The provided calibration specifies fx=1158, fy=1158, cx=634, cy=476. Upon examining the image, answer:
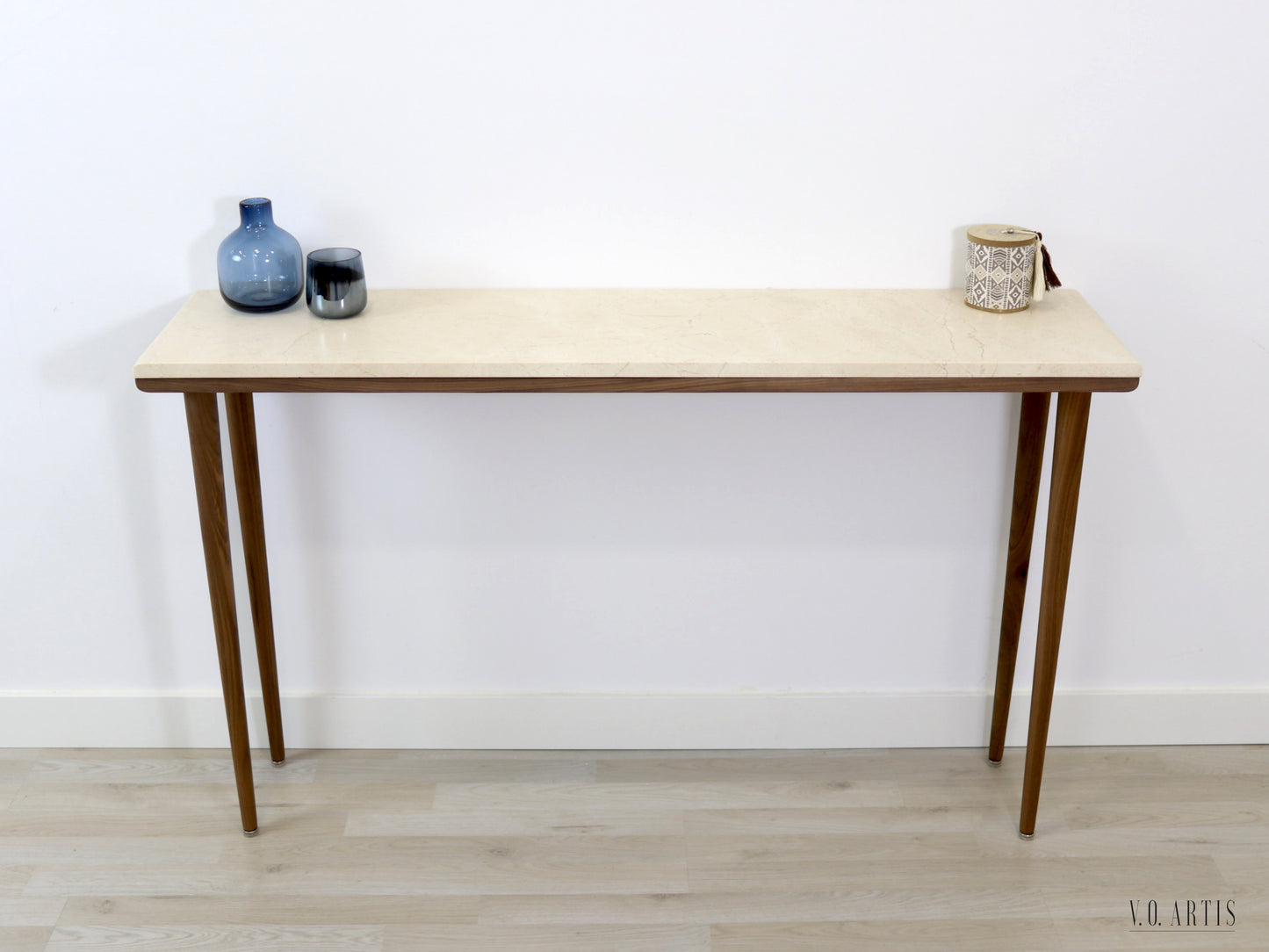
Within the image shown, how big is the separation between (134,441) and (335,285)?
0.60m

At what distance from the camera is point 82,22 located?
1.94 m

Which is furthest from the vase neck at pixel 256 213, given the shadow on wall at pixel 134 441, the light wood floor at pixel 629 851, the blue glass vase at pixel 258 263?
the light wood floor at pixel 629 851

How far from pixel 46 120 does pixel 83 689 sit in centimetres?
115

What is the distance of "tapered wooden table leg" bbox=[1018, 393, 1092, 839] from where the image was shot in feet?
6.15

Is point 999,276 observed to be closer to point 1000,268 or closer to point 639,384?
point 1000,268

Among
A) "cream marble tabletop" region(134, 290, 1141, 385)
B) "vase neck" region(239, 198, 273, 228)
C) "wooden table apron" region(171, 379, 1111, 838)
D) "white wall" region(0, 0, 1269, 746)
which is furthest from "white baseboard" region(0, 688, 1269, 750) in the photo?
"vase neck" region(239, 198, 273, 228)

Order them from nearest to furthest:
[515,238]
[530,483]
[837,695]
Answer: [515,238] → [530,483] → [837,695]

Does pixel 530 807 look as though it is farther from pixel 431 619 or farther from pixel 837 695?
pixel 837 695

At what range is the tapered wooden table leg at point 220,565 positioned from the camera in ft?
6.20

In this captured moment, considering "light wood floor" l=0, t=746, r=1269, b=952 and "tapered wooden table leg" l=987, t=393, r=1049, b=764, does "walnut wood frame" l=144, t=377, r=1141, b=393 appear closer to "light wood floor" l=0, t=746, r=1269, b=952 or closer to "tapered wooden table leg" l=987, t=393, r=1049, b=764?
"tapered wooden table leg" l=987, t=393, r=1049, b=764

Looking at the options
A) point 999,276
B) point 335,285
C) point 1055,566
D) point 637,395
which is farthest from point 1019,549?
point 335,285

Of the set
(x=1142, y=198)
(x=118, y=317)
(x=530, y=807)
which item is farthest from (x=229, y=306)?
(x=1142, y=198)

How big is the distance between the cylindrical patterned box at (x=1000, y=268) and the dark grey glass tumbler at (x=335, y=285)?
1.04 metres

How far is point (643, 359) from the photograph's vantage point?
70.1 inches
